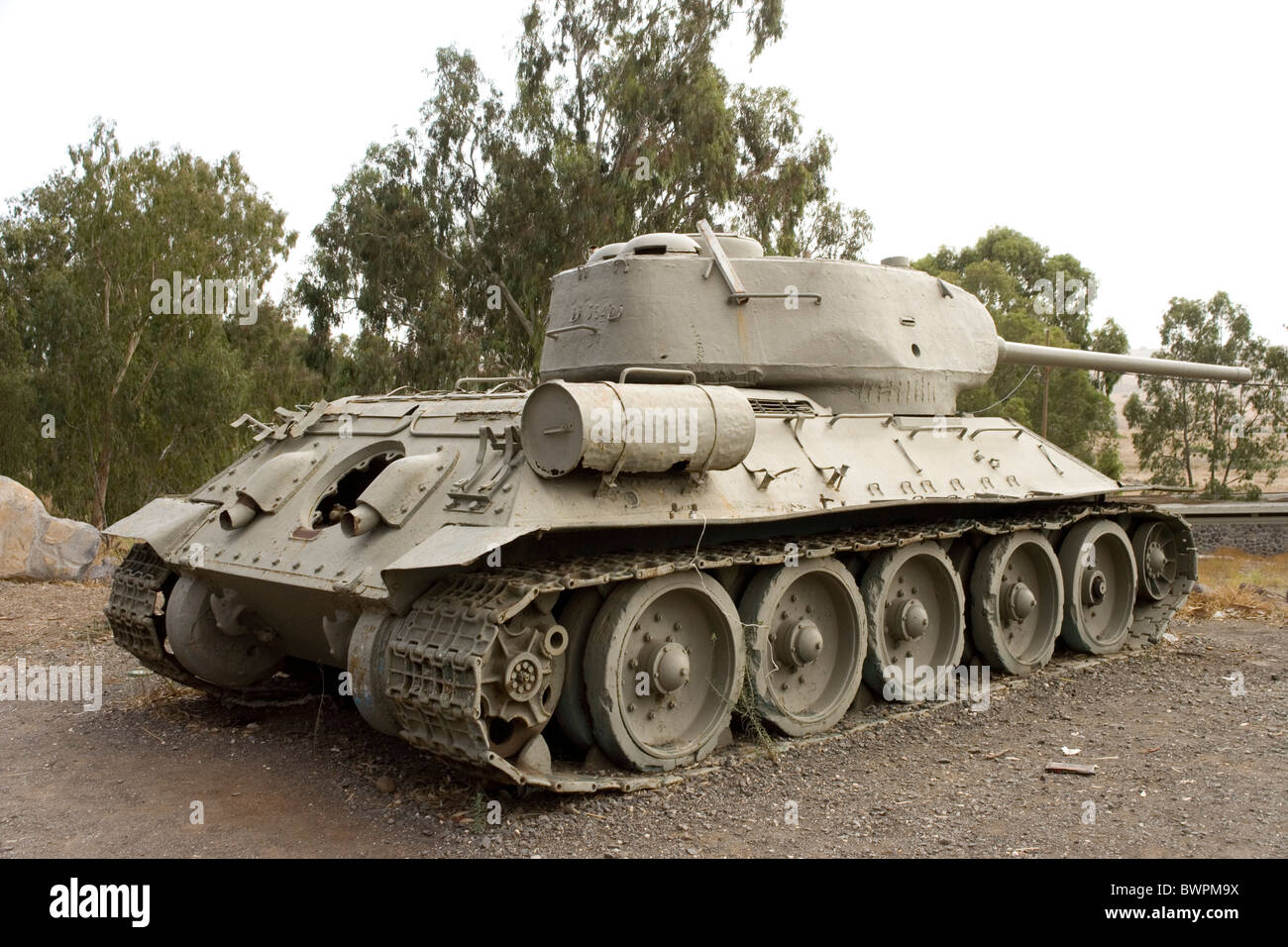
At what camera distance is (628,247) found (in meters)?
8.83

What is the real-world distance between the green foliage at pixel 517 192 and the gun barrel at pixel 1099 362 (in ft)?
46.5

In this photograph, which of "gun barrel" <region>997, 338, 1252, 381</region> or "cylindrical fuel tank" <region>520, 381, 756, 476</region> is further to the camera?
"gun barrel" <region>997, 338, 1252, 381</region>

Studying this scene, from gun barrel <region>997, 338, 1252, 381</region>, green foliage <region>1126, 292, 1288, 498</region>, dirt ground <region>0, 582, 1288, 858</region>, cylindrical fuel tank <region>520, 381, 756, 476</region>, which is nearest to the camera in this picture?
dirt ground <region>0, 582, 1288, 858</region>

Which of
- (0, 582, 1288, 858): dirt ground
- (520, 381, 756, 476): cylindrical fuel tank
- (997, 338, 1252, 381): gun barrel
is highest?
(997, 338, 1252, 381): gun barrel

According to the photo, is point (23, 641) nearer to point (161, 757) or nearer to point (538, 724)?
point (161, 757)

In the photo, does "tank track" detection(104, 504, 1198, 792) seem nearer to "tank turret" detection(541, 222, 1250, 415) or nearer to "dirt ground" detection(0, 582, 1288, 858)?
"dirt ground" detection(0, 582, 1288, 858)

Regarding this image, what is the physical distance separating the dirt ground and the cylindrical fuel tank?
1.87 metres

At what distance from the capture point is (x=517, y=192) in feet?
80.0

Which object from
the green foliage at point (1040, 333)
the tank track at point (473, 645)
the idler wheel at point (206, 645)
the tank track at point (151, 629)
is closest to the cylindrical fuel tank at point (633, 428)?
the tank track at point (473, 645)

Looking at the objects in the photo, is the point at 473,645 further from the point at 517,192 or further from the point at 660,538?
the point at 517,192

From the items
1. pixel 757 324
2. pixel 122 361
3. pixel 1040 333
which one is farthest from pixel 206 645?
pixel 1040 333

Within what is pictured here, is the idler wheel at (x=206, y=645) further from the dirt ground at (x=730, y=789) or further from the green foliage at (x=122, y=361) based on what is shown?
the green foliage at (x=122, y=361)

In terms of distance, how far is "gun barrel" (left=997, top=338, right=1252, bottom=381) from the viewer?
10.9 meters

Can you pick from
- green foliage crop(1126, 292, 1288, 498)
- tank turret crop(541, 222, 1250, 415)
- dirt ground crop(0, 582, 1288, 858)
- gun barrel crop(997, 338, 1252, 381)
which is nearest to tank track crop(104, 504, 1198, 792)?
dirt ground crop(0, 582, 1288, 858)
